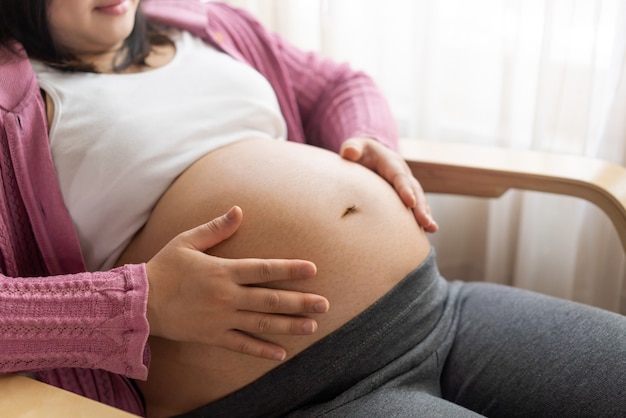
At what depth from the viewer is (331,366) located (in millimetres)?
1022

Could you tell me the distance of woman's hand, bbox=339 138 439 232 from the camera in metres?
1.20

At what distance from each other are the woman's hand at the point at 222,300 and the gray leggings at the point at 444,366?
70mm

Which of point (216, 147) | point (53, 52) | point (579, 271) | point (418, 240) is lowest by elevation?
point (579, 271)

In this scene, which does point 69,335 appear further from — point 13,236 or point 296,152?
point 296,152

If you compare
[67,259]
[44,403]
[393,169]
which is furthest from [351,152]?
[44,403]

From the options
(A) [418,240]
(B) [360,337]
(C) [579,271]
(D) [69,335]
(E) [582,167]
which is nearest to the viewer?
(D) [69,335]

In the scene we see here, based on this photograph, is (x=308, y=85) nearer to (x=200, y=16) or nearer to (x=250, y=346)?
(x=200, y=16)

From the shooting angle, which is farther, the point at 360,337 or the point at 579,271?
the point at 579,271

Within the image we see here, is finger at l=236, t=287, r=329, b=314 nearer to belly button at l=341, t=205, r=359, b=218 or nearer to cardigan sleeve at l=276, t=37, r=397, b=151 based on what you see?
belly button at l=341, t=205, r=359, b=218

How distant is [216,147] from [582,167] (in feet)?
2.12

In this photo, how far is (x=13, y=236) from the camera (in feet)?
3.42

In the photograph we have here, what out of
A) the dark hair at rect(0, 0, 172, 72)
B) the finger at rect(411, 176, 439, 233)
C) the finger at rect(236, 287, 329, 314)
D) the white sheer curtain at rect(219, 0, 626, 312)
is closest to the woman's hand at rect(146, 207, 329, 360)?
the finger at rect(236, 287, 329, 314)

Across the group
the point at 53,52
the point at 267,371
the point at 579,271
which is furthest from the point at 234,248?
the point at 579,271

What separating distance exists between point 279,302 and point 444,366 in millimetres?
340
